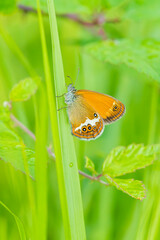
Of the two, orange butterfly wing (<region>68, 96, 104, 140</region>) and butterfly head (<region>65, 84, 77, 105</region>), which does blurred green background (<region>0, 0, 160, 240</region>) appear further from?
butterfly head (<region>65, 84, 77, 105</region>)

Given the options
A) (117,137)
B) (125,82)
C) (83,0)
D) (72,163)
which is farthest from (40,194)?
(125,82)

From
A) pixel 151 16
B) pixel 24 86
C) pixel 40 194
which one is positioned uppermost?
pixel 151 16

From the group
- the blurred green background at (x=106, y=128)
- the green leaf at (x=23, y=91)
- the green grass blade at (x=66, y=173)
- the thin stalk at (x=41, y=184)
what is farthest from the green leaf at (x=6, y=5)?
the thin stalk at (x=41, y=184)

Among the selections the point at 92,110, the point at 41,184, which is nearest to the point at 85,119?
the point at 92,110

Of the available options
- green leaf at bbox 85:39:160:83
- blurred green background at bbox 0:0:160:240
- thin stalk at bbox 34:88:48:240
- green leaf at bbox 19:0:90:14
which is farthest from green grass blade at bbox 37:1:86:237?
green leaf at bbox 19:0:90:14

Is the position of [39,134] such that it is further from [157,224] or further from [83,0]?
[83,0]
